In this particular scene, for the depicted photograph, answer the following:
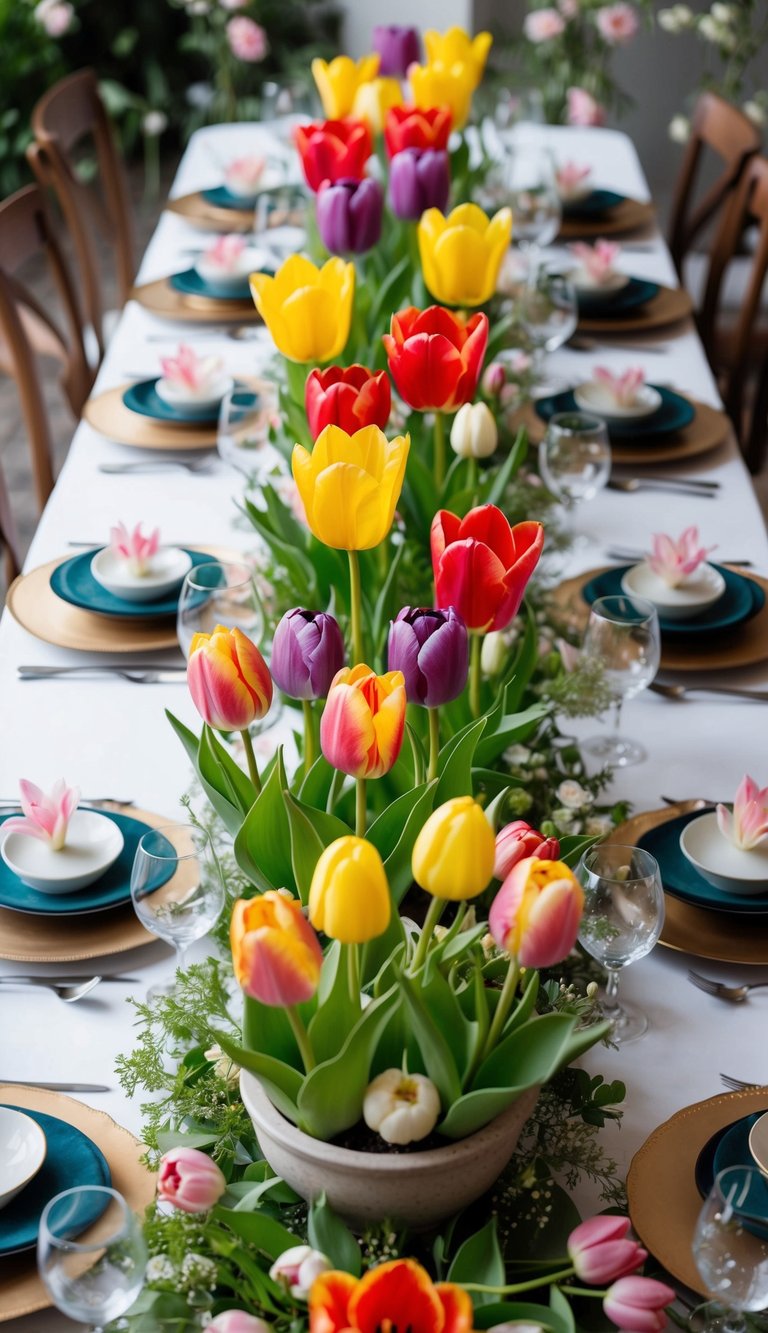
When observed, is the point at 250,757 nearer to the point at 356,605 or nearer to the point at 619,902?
the point at 356,605

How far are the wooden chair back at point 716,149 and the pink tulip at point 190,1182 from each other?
270 centimetres

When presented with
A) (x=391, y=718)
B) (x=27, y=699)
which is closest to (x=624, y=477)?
(x=27, y=699)

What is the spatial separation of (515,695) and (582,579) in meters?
0.54

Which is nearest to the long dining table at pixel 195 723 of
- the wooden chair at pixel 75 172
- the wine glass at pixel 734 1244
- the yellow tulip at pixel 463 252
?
the wine glass at pixel 734 1244

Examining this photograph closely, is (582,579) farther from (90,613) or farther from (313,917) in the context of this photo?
(313,917)

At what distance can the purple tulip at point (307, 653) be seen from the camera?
1112 millimetres

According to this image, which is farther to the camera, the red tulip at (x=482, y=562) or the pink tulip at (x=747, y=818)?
the pink tulip at (x=747, y=818)

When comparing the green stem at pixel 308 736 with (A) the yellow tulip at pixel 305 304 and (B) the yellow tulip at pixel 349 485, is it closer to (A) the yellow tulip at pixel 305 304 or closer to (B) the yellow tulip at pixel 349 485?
(B) the yellow tulip at pixel 349 485

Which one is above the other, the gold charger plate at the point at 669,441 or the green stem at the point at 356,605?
the green stem at the point at 356,605

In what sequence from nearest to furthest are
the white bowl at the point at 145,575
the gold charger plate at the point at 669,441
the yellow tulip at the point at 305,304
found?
the yellow tulip at the point at 305,304 → the white bowl at the point at 145,575 → the gold charger plate at the point at 669,441

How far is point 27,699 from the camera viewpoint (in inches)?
68.6

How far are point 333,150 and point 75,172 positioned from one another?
4.90 ft

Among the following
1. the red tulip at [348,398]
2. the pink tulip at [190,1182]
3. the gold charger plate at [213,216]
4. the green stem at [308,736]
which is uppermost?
the red tulip at [348,398]

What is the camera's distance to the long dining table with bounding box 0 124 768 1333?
1246 mm
